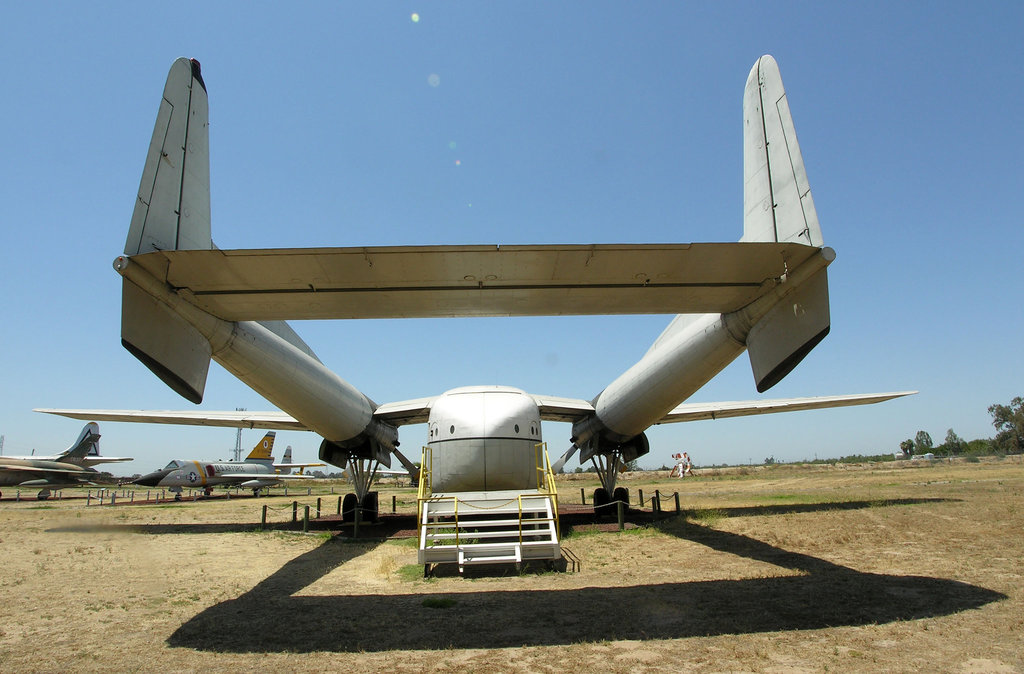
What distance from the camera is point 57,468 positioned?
3850 centimetres

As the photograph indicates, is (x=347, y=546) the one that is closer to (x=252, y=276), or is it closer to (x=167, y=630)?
(x=167, y=630)

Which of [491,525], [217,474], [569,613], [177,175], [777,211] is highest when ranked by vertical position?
[177,175]

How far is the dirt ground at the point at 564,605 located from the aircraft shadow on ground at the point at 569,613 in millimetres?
40

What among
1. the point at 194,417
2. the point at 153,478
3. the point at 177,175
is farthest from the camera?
the point at 153,478

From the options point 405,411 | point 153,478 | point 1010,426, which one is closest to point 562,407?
point 405,411

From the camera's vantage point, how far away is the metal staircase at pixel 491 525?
8281mm

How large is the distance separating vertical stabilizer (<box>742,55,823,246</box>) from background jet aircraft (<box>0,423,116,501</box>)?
149ft

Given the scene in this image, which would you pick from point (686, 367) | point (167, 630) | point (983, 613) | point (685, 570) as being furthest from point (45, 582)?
point (983, 613)

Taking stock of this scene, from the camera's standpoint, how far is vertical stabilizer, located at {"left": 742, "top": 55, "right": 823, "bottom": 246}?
6.87 metres

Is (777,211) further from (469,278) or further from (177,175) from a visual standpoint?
(177,175)

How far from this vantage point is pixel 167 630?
20.8ft

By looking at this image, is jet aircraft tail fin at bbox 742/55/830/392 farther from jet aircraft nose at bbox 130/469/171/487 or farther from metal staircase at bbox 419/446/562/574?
jet aircraft nose at bbox 130/469/171/487

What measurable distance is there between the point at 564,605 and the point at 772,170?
6.56 m

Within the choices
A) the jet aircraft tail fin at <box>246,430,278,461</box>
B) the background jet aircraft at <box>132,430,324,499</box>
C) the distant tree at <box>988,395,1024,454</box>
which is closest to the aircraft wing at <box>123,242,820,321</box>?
the background jet aircraft at <box>132,430,324,499</box>
